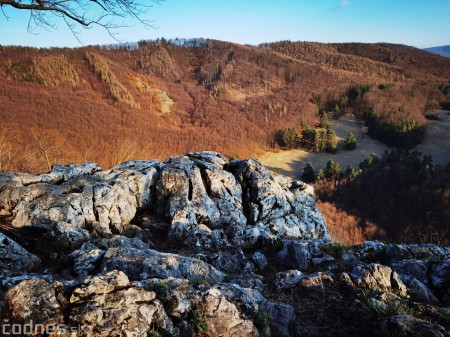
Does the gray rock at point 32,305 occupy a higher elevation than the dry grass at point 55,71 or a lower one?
lower

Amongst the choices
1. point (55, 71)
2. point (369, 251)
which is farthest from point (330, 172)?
point (55, 71)

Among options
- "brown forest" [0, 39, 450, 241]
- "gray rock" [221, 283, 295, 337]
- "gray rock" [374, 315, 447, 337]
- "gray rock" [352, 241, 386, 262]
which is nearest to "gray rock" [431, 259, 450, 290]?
"gray rock" [352, 241, 386, 262]

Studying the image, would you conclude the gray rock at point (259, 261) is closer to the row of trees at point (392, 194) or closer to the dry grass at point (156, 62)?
the row of trees at point (392, 194)

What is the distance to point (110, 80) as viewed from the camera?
223 ft

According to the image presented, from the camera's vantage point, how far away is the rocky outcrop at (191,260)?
12.0 ft

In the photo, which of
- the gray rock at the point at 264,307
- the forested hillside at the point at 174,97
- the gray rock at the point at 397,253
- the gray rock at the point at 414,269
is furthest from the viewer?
the forested hillside at the point at 174,97

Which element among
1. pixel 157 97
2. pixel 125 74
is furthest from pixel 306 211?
pixel 125 74

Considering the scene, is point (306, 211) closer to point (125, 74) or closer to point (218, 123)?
point (218, 123)

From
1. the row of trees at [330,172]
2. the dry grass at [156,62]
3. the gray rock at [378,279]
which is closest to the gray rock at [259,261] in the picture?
the gray rock at [378,279]

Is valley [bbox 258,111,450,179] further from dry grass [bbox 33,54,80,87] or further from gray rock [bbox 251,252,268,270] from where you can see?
dry grass [bbox 33,54,80,87]

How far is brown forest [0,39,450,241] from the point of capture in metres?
33.5

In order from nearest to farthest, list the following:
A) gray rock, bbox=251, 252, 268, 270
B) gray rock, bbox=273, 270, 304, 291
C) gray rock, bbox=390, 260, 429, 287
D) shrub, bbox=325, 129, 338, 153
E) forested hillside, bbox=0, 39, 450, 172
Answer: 1. gray rock, bbox=273, 270, 304, 291
2. gray rock, bbox=390, 260, 429, 287
3. gray rock, bbox=251, 252, 268, 270
4. forested hillside, bbox=0, 39, 450, 172
5. shrub, bbox=325, 129, 338, 153

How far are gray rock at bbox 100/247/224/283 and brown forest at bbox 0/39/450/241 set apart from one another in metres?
10.1

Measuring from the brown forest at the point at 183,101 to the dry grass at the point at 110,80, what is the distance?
346mm
